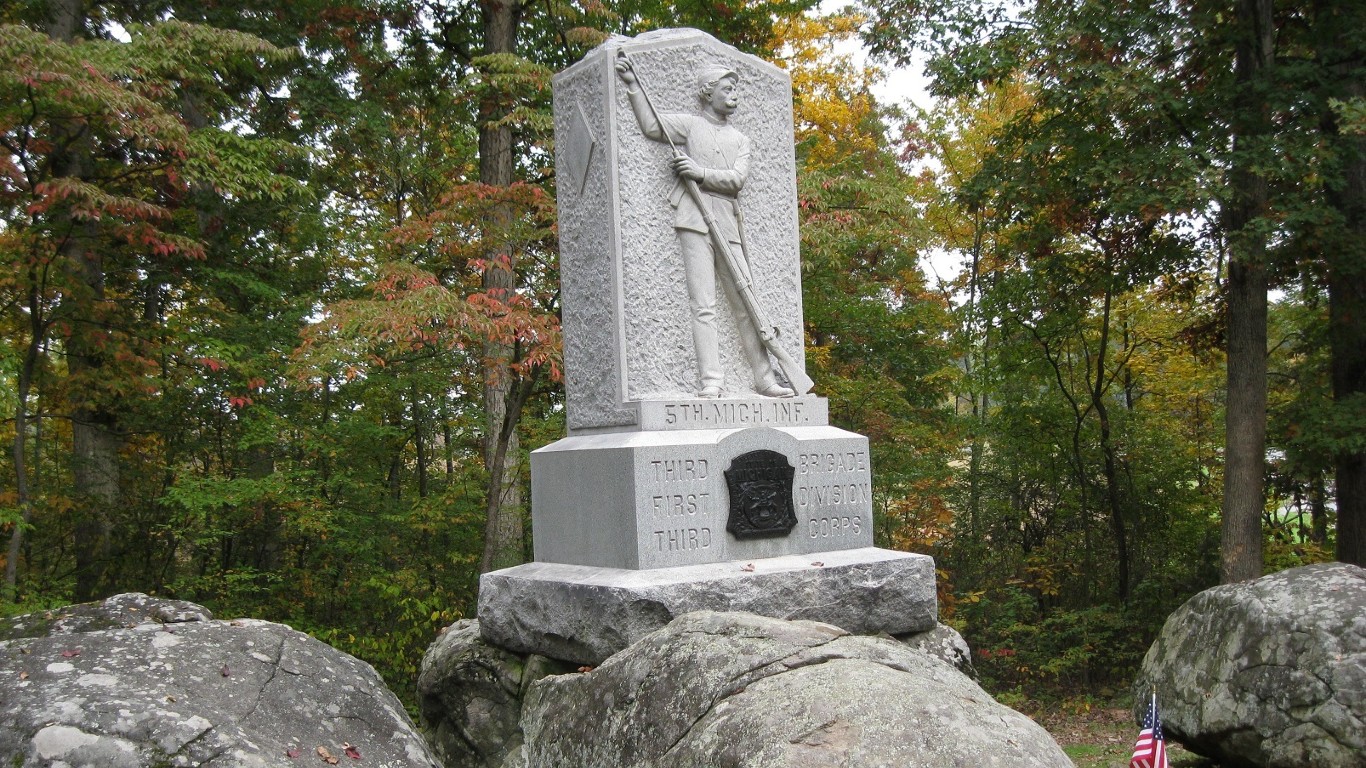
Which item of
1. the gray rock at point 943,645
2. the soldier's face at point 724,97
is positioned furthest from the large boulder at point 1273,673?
the soldier's face at point 724,97

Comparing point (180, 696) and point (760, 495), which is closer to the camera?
point (180, 696)

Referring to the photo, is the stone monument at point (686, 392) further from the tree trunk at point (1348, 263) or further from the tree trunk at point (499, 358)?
the tree trunk at point (1348, 263)

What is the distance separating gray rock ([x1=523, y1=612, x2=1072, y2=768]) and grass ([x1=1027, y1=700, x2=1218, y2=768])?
483cm

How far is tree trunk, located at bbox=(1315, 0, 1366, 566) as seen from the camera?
963 cm

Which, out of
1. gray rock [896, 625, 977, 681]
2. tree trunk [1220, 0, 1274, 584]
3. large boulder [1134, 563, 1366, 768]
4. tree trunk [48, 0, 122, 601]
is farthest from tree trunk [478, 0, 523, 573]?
tree trunk [1220, 0, 1274, 584]

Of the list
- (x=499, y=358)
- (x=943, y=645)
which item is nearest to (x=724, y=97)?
(x=943, y=645)

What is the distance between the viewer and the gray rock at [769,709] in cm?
214

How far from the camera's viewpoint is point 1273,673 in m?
5.66

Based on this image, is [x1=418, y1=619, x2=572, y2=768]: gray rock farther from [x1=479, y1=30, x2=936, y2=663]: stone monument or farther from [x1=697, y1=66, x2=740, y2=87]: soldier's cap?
[x1=697, y1=66, x2=740, y2=87]: soldier's cap

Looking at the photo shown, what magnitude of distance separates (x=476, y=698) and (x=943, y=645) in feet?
8.02

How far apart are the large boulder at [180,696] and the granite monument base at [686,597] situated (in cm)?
139

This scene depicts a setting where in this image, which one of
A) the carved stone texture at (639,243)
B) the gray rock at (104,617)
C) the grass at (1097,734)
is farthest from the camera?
the grass at (1097,734)

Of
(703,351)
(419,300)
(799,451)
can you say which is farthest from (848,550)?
(419,300)

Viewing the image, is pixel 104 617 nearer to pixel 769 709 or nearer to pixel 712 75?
pixel 769 709
